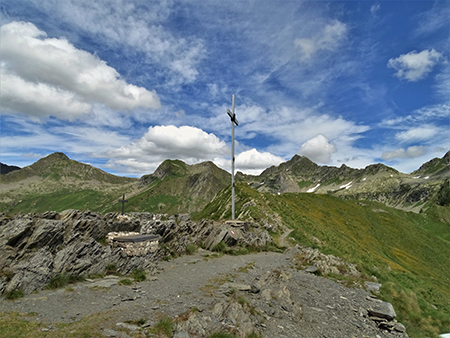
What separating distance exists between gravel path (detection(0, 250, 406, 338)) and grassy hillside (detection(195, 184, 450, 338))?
12.9 ft

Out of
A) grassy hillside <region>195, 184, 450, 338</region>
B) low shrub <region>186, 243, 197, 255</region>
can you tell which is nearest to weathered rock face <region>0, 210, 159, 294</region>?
low shrub <region>186, 243, 197, 255</region>

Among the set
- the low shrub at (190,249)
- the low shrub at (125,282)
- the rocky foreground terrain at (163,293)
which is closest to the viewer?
the rocky foreground terrain at (163,293)

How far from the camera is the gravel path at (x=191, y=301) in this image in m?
11.0

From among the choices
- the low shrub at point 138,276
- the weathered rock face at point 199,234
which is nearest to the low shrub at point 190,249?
the weathered rock face at point 199,234

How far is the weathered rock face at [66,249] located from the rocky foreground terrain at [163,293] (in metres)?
0.06

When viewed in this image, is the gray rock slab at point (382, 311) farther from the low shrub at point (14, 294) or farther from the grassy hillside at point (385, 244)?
the low shrub at point (14, 294)

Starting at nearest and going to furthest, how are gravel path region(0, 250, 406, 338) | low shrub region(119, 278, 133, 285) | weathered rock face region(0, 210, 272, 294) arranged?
gravel path region(0, 250, 406, 338) → weathered rock face region(0, 210, 272, 294) → low shrub region(119, 278, 133, 285)

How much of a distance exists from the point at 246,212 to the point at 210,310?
39616 mm

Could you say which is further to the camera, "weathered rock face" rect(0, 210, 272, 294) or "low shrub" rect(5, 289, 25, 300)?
"weathered rock face" rect(0, 210, 272, 294)

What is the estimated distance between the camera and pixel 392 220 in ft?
331

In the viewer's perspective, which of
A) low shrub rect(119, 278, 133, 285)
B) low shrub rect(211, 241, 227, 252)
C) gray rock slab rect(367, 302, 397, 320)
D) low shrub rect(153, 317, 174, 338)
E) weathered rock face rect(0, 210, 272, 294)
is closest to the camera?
low shrub rect(153, 317, 174, 338)

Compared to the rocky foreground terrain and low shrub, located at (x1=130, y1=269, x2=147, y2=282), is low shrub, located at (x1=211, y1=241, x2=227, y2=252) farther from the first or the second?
low shrub, located at (x1=130, y1=269, x2=147, y2=282)

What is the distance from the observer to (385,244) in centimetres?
7375

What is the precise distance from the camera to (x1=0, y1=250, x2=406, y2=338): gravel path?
435 inches
